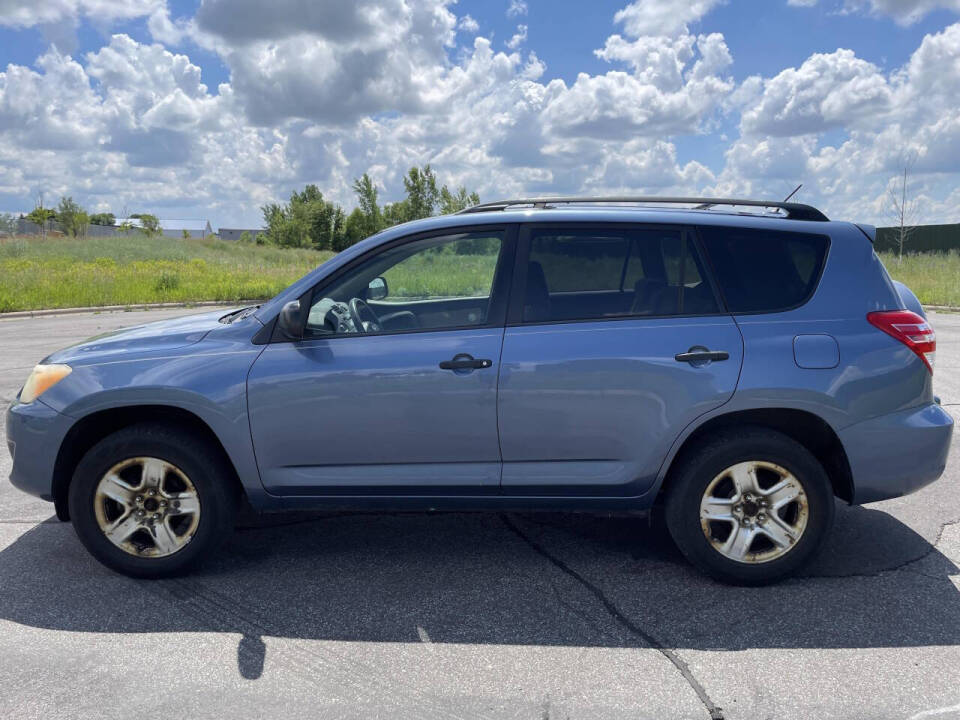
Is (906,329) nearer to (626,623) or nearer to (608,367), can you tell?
(608,367)

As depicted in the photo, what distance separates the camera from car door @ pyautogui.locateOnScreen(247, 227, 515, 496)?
153 inches

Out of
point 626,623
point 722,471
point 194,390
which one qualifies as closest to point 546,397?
point 722,471

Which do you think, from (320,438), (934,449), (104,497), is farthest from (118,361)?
(934,449)

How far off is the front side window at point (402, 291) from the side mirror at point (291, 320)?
0.21ft

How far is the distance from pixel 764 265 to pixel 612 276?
2.36ft

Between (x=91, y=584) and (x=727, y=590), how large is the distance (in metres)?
3.04

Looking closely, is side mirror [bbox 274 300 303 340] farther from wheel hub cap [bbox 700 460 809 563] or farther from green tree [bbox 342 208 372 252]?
green tree [bbox 342 208 372 252]

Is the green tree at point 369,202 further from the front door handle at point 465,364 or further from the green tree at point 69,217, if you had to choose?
the front door handle at point 465,364

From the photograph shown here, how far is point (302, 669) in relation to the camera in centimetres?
326

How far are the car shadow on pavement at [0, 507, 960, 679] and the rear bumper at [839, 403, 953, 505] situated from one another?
47cm

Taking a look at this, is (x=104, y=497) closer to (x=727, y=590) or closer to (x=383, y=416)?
(x=383, y=416)

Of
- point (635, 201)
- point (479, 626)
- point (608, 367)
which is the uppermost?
point (635, 201)

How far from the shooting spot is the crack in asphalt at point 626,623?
3.03 m

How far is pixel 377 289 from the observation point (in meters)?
4.24
